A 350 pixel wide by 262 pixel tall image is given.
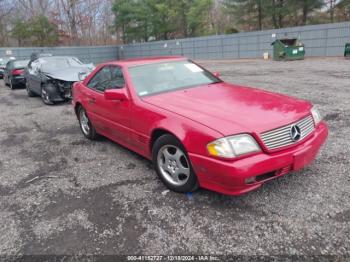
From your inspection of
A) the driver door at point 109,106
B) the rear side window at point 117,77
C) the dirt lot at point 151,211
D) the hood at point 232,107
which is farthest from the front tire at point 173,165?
the rear side window at point 117,77

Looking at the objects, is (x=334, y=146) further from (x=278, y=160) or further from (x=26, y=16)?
(x=26, y=16)

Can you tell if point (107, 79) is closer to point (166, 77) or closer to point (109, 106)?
point (109, 106)

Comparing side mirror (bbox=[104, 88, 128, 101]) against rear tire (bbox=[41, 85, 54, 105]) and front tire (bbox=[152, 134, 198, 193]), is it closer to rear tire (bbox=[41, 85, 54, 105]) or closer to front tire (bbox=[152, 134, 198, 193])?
front tire (bbox=[152, 134, 198, 193])

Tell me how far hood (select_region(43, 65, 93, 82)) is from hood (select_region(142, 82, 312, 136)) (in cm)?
579

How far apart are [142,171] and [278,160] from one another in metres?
1.85

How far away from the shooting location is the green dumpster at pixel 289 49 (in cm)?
2017

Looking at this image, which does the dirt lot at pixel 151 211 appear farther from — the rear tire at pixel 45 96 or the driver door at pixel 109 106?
the rear tire at pixel 45 96

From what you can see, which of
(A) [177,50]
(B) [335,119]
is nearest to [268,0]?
(A) [177,50]

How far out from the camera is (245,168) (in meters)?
2.66

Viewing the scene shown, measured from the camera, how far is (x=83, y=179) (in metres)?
3.92

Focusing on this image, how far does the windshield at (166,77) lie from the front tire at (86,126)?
157 cm

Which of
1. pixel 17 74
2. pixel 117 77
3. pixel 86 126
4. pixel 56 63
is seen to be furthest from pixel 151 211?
pixel 17 74

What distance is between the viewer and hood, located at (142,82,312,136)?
2.87 metres

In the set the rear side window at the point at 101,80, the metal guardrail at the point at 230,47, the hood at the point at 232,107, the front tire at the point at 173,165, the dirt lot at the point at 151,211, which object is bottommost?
the dirt lot at the point at 151,211
